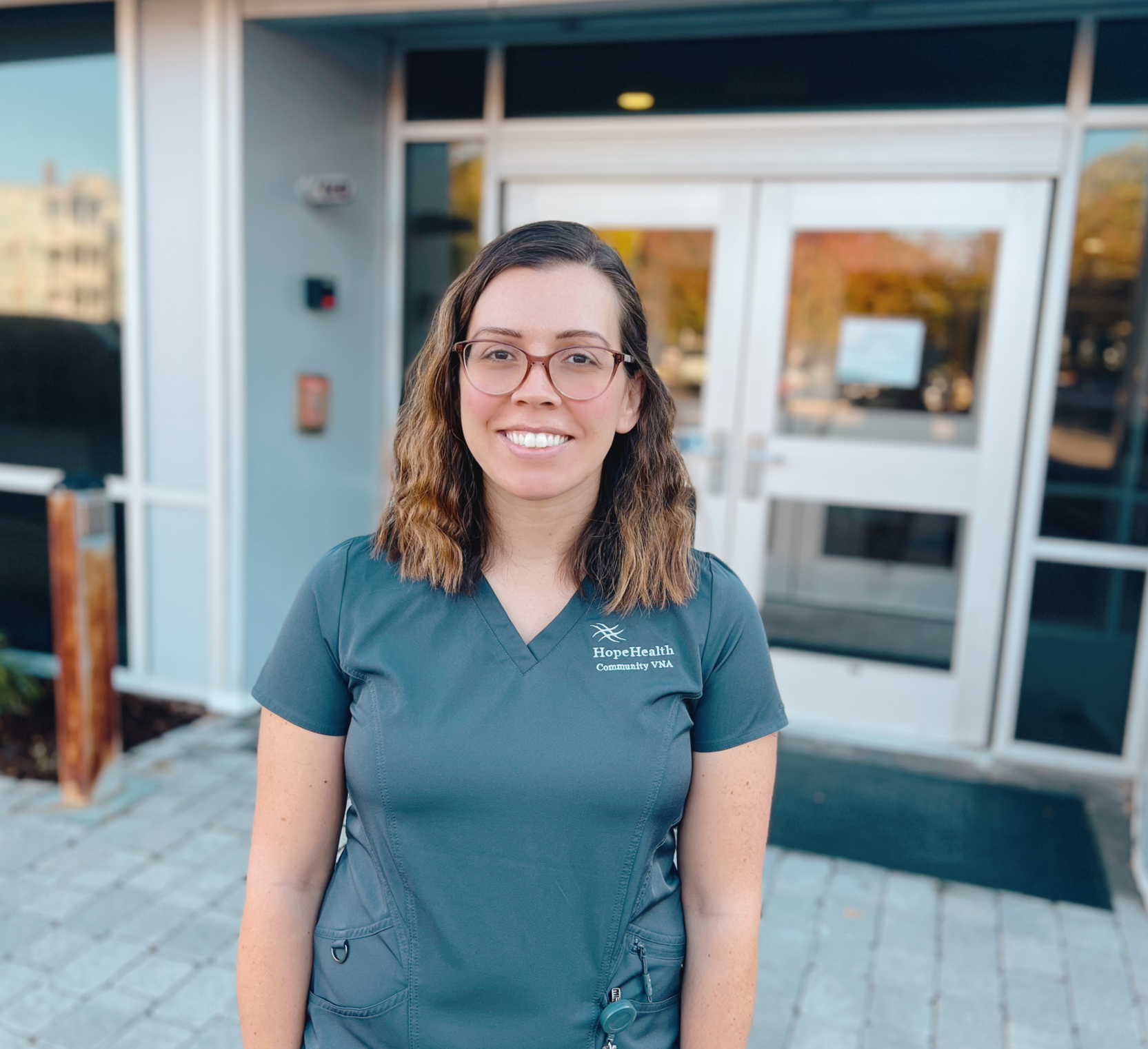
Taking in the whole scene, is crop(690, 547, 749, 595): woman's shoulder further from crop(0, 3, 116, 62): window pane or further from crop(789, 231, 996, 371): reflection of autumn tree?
crop(0, 3, 116, 62): window pane

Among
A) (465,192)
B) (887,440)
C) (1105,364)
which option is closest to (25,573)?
(465,192)

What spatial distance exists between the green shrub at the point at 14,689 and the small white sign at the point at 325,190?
2538 mm

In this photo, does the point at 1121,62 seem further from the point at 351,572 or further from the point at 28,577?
the point at 28,577

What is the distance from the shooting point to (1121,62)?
3799mm

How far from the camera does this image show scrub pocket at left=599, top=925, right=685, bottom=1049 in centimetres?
129

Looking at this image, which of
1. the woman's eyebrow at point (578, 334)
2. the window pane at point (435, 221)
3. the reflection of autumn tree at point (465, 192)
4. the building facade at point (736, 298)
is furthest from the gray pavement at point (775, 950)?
the reflection of autumn tree at point (465, 192)

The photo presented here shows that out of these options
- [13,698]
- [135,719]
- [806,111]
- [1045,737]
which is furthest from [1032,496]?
[13,698]

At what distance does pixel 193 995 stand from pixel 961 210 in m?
3.96

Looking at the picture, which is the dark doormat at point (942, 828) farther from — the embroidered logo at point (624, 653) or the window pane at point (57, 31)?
the window pane at point (57, 31)

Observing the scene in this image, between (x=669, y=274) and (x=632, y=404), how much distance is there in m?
3.20

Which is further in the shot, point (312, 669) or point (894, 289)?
point (894, 289)

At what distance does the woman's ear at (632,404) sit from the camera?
1.43 meters

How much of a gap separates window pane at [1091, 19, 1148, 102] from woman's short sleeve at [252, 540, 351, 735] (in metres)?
3.92

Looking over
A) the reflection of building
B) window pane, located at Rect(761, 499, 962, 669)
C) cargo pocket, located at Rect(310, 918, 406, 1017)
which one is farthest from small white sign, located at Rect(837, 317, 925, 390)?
cargo pocket, located at Rect(310, 918, 406, 1017)
